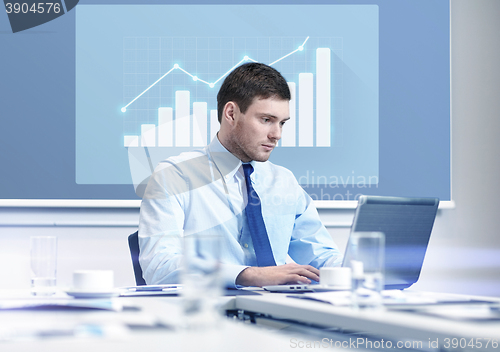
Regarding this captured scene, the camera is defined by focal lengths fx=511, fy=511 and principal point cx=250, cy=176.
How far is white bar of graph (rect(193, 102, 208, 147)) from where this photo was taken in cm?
269

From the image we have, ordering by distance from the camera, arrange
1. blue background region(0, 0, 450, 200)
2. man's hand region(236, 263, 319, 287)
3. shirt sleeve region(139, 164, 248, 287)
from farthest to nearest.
Answer: blue background region(0, 0, 450, 200)
shirt sleeve region(139, 164, 248, 287)
man's hand region(236, 263, 319, 287)

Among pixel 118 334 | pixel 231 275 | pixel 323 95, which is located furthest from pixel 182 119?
pixel 118 334

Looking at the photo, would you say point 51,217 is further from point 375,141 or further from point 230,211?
point 375,141

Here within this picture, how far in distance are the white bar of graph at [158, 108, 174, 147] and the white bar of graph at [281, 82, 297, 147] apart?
60 cm

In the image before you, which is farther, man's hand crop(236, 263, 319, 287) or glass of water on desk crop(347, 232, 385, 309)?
man's hand crop(236, 263, 319, 287)

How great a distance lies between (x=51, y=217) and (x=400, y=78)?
6.59ft

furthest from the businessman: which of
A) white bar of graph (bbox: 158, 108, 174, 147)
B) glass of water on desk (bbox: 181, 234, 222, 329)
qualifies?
glass of water on desk (bbox: 181, 234, 222, 329)

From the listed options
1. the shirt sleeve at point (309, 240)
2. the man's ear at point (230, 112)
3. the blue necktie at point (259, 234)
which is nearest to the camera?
the blue necktie at point (259, 234)

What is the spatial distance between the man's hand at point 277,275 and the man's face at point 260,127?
648 mm

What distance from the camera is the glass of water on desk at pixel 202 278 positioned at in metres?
0.74

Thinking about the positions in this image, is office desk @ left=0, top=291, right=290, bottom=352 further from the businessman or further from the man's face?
the man's face

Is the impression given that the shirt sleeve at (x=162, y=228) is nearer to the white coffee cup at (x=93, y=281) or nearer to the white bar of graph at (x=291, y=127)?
the white coffee cup at (x=93, y=281)

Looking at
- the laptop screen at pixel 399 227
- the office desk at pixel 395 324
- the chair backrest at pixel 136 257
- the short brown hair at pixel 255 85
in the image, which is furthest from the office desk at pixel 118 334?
the short brown hair at pixel 255 85

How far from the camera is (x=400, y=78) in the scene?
284cm
